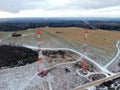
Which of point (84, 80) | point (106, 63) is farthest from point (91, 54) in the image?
point (84, 80)

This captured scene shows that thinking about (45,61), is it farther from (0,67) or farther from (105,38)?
(105,38)

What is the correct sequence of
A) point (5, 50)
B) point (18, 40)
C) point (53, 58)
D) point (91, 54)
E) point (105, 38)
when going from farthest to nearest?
1. point (105, 38)
2. point (18, 40)
3. point (91, 54)
4. point (5, 50)
5. point (53, 58)

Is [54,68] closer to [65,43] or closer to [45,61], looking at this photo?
[45,61]

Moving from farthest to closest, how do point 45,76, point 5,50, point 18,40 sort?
point 18,40, point 5,50, point 45,76

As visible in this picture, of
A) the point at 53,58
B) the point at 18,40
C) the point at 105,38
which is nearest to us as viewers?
the point at 53,58

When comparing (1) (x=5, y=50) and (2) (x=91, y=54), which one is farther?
(2) (x=91, y=54)

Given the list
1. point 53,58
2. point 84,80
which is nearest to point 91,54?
point 53,58
